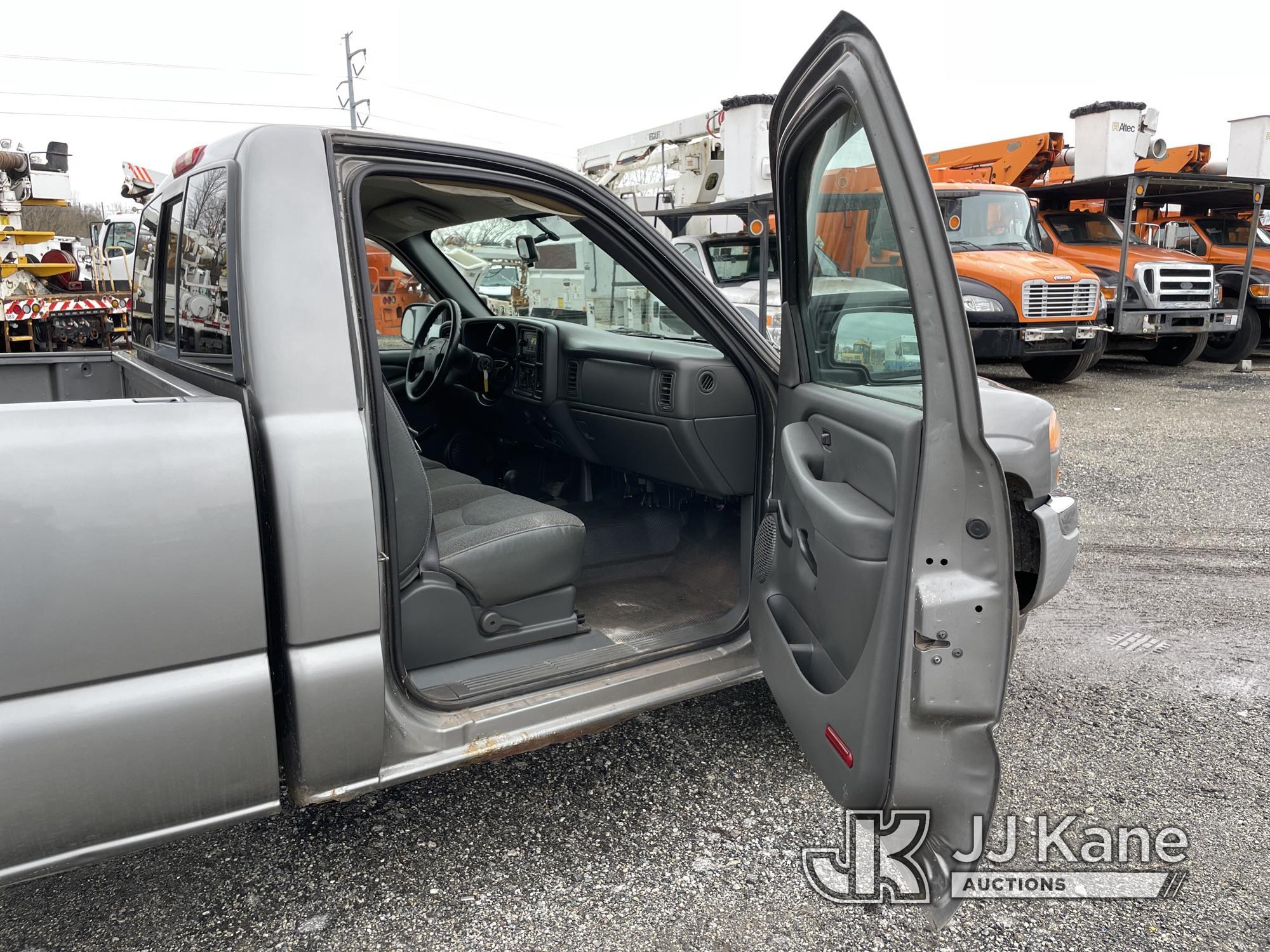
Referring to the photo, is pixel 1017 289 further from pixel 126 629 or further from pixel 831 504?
pixel 126 629

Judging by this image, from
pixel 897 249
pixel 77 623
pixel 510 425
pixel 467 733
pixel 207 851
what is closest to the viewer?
pixel 77 623

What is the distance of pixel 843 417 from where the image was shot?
7.22 ft

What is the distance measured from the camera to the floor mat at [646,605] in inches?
117

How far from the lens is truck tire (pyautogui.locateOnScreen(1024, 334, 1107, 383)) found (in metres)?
10.8

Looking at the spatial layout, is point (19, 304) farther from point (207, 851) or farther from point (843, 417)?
point (843, 417)

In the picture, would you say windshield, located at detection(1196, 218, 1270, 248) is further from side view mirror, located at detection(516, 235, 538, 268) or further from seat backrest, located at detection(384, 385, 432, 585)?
seat backrest, located at detection(384, 385, 432, 585)

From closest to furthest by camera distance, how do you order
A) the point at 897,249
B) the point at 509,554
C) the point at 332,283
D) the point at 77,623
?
the point at 77,623, the point at 897,249, the point at 332,283, the point at 509,554

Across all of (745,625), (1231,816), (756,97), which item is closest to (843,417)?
(745,625)

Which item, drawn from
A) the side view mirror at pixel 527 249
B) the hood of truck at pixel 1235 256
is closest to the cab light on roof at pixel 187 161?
the side view mirror at pixel 527 249

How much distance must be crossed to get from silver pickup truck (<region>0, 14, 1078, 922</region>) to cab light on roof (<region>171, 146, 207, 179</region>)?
0.05 feet

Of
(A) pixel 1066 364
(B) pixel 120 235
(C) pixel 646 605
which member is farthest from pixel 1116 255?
(B) pixel 120 235

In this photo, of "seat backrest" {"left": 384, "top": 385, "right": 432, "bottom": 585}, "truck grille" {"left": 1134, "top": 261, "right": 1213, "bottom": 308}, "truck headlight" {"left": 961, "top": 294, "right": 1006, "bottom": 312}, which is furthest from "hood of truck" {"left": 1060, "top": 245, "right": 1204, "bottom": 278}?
"seat backrest" {"left": 384, "top": 385, "right": 432, "bottom": 585}

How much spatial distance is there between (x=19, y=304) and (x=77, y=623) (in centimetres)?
1135

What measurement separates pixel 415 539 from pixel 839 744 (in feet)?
3.80
